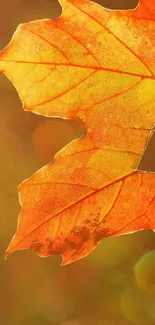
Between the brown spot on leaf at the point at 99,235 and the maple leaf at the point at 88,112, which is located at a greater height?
the maple leaf at the point at 88,112

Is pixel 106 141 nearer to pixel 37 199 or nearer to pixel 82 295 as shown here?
pixel 37 199

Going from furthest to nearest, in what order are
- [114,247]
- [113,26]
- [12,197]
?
[114,247] → [12,197] → [113,26]

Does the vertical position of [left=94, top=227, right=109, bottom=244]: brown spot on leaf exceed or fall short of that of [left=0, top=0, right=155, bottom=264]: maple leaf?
it falls short

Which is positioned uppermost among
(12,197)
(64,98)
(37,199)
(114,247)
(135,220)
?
(64,98)

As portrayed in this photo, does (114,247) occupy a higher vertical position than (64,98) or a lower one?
lower

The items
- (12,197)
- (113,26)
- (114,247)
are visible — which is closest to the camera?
(113,26)

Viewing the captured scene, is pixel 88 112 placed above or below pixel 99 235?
above

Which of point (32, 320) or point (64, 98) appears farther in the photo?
point (32, 320)

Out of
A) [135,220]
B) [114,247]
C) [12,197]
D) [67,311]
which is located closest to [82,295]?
[67,311]
